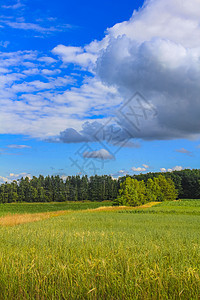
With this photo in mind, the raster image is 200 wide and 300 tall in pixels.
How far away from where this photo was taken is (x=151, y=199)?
268ft

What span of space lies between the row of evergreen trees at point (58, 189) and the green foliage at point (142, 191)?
3943cm

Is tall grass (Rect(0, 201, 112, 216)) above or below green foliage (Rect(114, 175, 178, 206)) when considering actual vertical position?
below

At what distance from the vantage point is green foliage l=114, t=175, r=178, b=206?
211 feet

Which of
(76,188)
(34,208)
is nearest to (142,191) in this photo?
(34,208)

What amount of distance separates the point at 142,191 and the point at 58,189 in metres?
65.7

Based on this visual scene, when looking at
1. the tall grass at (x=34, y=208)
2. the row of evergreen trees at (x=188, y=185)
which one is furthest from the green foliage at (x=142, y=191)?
the row of evergreen trees at (x=188, y=185)

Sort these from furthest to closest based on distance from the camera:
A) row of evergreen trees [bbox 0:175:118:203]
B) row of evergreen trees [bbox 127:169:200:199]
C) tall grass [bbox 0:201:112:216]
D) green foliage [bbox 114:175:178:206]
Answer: row of evergreen trees [bbox 0:175:118:203] → row of evergreen trees [bbox 127:169:200:199] → tall grass [bbox 0:201:112:216] → green foliage [bbox 114:175:178:206]

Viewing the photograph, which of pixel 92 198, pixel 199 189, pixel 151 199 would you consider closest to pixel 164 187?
pixel 151 199

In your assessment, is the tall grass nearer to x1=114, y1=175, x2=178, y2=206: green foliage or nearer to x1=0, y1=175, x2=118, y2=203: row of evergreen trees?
x1=114, y1=175, x2=178, y2=206: green foliage

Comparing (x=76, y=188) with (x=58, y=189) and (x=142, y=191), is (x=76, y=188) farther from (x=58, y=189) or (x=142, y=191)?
(x=142, y=191)

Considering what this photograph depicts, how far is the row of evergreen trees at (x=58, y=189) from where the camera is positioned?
124 metres

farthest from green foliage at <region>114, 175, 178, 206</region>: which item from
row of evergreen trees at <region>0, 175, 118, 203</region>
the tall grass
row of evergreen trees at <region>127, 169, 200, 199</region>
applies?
row of evergreen trees at <region>0, 175, 118, 203</region>

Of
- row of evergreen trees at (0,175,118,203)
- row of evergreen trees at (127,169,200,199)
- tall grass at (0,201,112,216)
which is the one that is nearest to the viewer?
tall grass at (0,201,112,216)

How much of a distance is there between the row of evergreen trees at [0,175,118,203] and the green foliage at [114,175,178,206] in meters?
39.4
